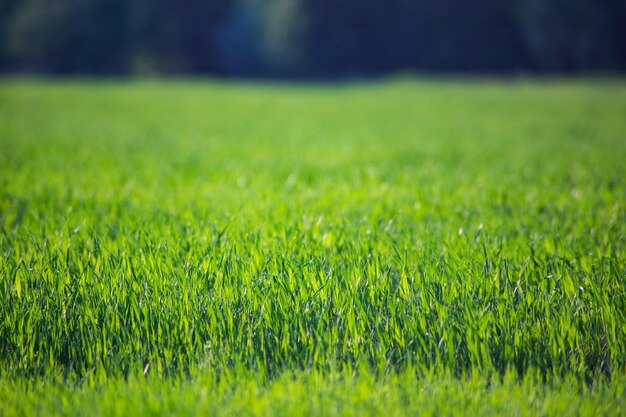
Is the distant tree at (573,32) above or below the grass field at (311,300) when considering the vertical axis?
above

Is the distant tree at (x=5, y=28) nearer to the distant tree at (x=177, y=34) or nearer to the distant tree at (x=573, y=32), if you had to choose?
the distant tree at (x=177, y=34)

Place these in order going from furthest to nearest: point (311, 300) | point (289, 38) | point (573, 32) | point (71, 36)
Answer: point (71, 36), point (289, 38), point (573, 32), point (311, 300)

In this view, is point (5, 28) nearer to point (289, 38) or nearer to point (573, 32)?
point (289, 38)

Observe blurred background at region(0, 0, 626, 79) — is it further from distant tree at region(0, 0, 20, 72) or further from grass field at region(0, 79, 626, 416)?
grass field at region(0, 79, 626, 416)

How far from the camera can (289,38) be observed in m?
49.3

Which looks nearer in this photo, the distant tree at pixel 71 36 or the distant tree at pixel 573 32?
the distant tree at pixel 573 32

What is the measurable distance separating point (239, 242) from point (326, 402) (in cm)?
157

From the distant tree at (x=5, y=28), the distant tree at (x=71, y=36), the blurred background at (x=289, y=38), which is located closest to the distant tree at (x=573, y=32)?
the blurred background at (x=289, y=38)

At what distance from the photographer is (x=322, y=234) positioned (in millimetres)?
3996

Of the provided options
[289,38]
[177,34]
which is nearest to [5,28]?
[177,34]

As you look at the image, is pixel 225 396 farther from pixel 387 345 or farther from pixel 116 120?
pixel 116 120

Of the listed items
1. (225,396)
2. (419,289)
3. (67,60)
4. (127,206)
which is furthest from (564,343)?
(67,60)

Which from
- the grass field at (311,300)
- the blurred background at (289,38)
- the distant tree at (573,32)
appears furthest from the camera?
the blurred background at (289,38)

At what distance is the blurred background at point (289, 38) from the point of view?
49.6 meters
